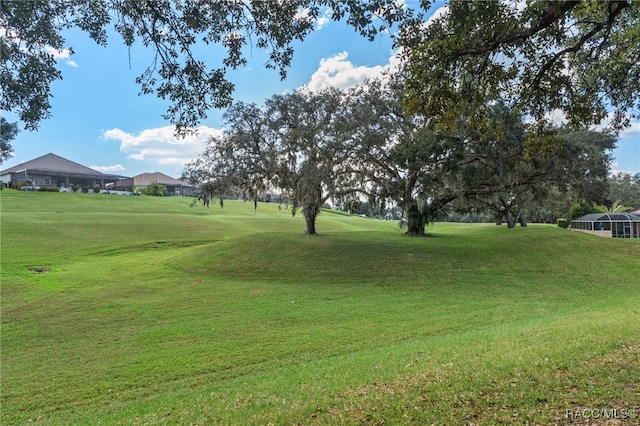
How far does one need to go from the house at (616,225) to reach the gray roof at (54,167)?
68625mm

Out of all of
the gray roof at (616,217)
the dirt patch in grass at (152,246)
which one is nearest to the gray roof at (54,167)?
the dirt patch in grass at (152,246)

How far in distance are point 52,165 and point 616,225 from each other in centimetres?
7233

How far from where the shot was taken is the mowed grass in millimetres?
4176

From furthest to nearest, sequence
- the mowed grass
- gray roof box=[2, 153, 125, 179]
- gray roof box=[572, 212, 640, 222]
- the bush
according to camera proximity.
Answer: the bush
gray roof box=[2, 153, 125, 179]
gray roof box=[572, 212, 640, 222]
the mowed grass

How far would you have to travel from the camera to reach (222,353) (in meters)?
7.08

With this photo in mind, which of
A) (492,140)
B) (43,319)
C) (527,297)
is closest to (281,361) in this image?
(43,319)

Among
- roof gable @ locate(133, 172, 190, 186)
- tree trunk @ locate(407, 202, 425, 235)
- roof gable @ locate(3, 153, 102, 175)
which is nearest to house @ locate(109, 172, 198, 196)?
roof gable @ locate(133, 172, 190, 186)

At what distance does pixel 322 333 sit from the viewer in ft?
27.2

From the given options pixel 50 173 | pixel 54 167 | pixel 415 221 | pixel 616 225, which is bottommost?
pixel 616 225

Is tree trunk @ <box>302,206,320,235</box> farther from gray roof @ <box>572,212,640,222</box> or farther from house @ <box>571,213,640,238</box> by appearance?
gray roof @ <box>572,212,640,222</box>

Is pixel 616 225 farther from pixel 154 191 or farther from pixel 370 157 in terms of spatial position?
pixel 154 191

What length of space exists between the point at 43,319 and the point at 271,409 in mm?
8874

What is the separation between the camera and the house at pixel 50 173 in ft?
179

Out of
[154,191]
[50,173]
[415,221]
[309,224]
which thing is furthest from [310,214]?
[50,173]
